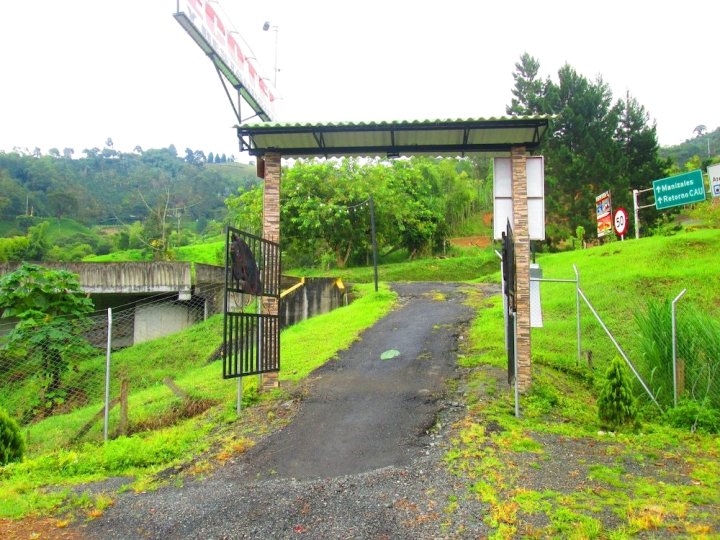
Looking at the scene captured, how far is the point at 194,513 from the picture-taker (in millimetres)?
4723

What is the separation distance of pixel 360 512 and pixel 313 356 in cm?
603

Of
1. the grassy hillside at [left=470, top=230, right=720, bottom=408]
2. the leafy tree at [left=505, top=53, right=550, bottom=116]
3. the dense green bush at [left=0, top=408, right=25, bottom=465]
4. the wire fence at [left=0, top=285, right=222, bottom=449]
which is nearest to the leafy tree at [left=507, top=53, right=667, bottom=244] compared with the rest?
the leafy tree at [left=505, top=53, right=550, bottom=116]

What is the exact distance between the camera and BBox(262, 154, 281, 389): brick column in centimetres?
823

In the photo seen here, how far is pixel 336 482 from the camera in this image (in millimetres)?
5141

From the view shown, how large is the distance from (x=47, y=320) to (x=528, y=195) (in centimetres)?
969

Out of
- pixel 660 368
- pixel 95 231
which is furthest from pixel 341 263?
pixel 95 231

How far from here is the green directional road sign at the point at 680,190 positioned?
14.7 metres

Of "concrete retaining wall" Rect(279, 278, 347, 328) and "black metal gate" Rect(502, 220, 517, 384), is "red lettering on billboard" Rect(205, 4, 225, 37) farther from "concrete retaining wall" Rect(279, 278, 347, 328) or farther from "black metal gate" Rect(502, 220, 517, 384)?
"concrete retaining wall" Rect(279, 278, 347, 328)

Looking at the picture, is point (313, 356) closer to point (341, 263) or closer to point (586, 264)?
point (586, 264)

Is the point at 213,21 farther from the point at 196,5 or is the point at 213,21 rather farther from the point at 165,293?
the point at 165,293

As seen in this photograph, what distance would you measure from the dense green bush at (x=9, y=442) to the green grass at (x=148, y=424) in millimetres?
259

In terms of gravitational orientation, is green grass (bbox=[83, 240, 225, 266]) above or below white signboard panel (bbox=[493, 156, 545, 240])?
above

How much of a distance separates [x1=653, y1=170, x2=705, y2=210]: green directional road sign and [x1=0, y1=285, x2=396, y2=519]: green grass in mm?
8321

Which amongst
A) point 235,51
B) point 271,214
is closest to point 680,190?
point 271,214
